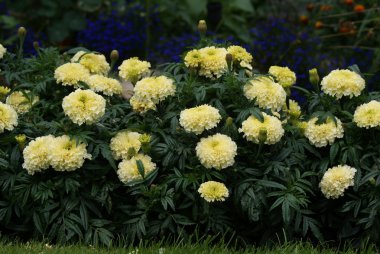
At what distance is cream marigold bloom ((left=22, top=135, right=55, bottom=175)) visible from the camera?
4121mm

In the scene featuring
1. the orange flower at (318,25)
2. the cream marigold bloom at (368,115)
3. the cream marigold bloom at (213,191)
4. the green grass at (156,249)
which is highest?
the cream marigold bloom at (368,115)

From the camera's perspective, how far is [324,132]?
169 inches

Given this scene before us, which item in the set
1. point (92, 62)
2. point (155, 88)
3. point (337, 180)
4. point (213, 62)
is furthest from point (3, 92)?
point (337, 180)

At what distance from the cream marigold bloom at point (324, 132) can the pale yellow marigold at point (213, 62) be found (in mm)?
646

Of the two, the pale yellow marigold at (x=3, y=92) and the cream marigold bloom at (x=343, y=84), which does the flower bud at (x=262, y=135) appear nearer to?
the cream marigold bloom at (x=343, y=84)

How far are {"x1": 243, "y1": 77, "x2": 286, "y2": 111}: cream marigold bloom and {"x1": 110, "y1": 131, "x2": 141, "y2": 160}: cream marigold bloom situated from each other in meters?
0.70

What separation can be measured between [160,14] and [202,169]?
4532 mm

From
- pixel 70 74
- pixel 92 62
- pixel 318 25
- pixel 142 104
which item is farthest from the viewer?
pixel 318 25

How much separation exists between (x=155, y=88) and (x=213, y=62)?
0.42 m

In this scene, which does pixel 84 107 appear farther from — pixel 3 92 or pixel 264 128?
pixel 264 128

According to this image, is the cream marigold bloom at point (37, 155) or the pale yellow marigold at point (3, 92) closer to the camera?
the cream marigold bloom at point (37, 155)

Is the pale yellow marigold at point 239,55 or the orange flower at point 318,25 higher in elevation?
the pale yellow marigold at point 239,55

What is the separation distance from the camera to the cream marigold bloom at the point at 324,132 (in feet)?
14.0

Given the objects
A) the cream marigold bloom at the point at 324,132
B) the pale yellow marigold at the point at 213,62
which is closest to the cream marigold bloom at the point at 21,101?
the pale yellow marigold at the point at 213,62
